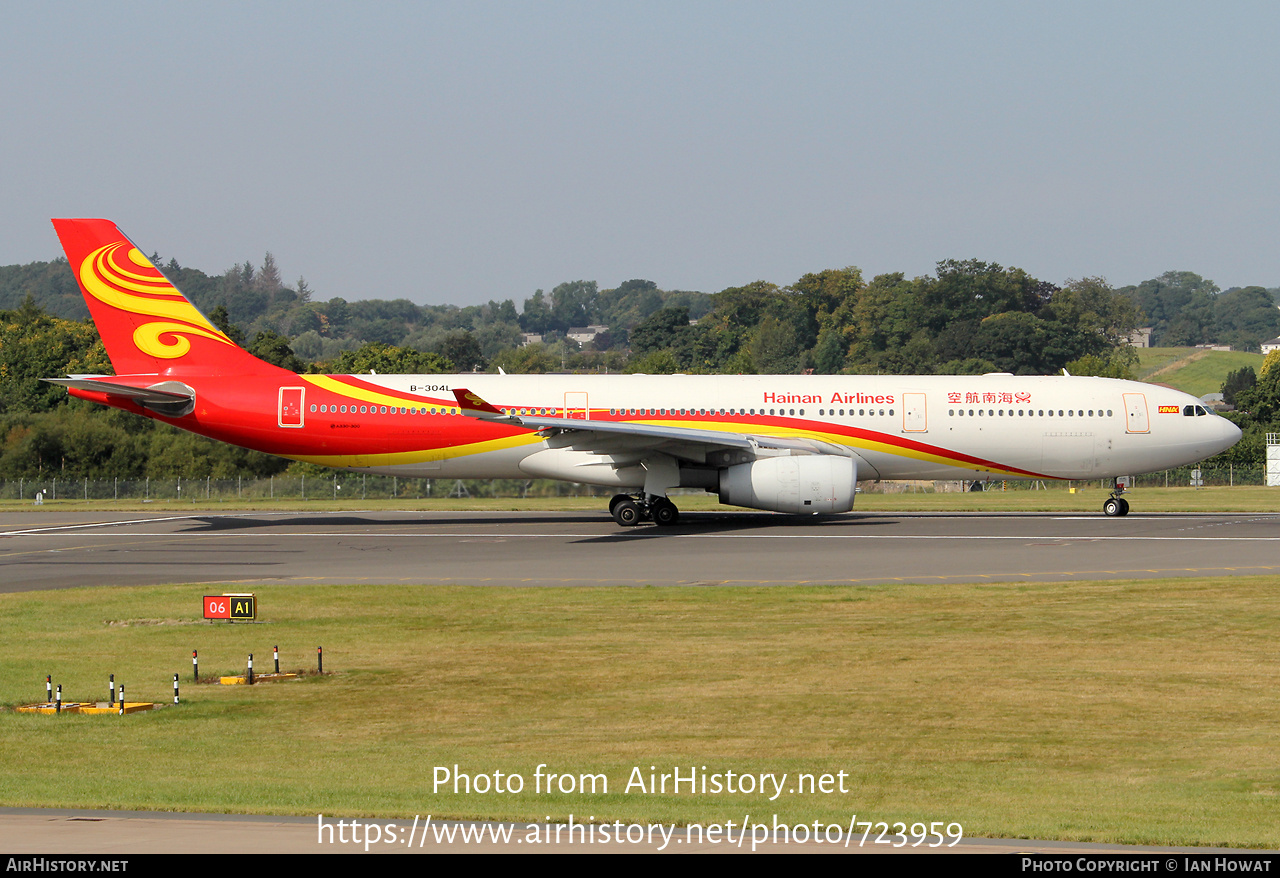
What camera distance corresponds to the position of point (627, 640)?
17875mm

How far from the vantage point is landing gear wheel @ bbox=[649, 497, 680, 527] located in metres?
35.8

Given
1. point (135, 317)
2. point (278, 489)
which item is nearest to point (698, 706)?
point (135, 317)

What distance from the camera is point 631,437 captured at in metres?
33.4

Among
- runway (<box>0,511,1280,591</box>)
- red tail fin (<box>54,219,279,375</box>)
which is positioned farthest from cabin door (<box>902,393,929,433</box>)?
red tail fin (<box>54,219,279,375</box>)

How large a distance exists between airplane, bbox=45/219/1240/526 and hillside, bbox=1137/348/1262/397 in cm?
12720

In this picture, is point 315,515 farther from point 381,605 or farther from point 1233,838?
point 1233,838

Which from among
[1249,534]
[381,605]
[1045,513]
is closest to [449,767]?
[381,605]

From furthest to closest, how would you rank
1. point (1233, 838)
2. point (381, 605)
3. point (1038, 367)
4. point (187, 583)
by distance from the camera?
point (1038, 367) < point (187, 583) < point (381, 605) < point (1233, 838)

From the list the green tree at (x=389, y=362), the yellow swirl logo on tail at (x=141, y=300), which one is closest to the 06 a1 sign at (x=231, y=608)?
the yellow swirl logo on tail at (x=141, y=300)

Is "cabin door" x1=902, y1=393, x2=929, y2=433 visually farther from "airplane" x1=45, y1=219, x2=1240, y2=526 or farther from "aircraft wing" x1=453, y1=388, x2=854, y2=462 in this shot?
"aircraft wing" x1=453, y1=388, x2=854, y2=462

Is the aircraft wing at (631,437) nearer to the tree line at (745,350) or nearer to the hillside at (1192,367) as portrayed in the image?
the tree line at (745,350)

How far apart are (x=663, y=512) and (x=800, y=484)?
453cm

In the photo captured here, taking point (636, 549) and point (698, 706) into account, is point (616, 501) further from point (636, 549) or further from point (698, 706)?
point (698, 706)

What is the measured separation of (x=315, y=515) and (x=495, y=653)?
2884 cm
